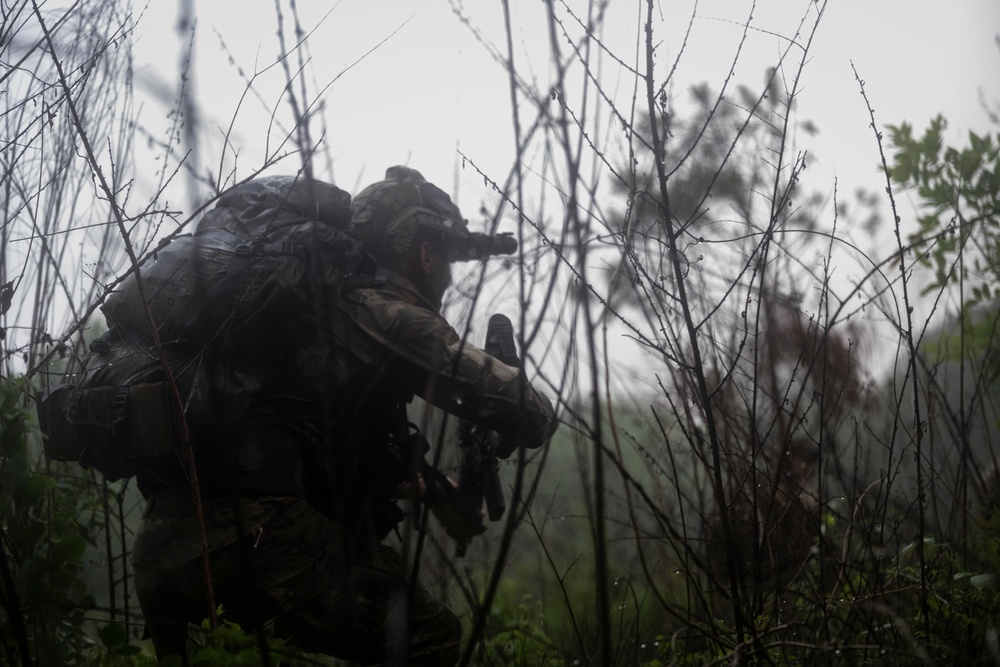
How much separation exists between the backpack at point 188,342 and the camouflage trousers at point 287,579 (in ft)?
0.71

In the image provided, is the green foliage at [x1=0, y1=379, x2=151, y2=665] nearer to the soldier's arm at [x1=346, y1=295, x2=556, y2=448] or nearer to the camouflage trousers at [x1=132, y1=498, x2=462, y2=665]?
the camouflage trousers at [x1=132, y1=498, x2=462, y2=665]

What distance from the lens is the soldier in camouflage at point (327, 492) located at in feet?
7.12

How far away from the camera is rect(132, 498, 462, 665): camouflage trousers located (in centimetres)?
215

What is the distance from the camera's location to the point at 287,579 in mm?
2162

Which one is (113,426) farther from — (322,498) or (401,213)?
(401,213)

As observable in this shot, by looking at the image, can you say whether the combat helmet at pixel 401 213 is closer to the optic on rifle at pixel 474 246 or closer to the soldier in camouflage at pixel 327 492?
the optic on rifle at pixel 474 246

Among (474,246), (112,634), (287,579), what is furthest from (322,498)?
(474,246)

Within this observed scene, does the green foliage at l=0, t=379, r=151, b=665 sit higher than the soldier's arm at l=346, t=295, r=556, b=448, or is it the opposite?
the soldier's arm at l=346, t=295, r=556, b=448

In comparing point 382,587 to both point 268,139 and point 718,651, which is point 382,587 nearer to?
point 718,651

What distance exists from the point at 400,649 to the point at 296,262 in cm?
101

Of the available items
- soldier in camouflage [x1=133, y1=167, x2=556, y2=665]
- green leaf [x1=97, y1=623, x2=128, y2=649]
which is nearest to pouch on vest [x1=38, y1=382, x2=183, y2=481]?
soldier in camouflage [x1=133, y1=167, x2=556, y2=665]

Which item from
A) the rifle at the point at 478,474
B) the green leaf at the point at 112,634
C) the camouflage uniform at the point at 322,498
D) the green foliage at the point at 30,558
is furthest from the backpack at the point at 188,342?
the rifle at the point at 478,474

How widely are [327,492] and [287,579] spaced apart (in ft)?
0.94

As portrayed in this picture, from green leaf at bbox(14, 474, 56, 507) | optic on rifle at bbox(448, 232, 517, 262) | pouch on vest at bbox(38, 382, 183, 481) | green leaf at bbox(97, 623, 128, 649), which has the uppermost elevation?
optic on rifle at bbox(448, 232, 517, 262)
